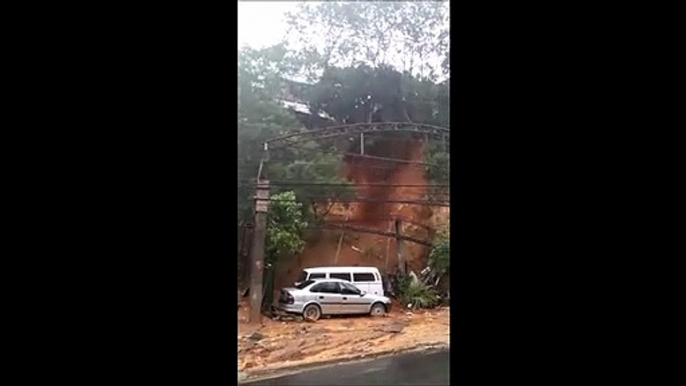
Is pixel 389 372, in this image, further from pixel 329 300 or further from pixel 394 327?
pixel 329 300

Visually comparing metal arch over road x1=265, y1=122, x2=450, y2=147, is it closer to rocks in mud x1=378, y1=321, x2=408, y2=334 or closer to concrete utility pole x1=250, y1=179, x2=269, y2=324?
concrete utility pole x1=250, y1=179, x2=269, y2=324

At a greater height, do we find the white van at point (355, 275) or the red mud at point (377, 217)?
the red mud at point (377, 217)

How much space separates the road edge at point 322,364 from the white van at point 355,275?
0.13 m

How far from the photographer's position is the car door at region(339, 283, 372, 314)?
147 centimetres

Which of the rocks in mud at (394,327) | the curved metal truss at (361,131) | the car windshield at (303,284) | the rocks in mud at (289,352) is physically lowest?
the rocks in mud at (289,352)

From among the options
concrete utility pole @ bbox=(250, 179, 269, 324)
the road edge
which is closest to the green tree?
concrete utility pole @ bbox=(250, 179, 269, 324)

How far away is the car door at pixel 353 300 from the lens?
1466 mm

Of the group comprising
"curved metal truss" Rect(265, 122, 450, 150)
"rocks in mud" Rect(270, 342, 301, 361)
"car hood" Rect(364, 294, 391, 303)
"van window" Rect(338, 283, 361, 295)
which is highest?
"curved metal truss" Rect(265, 122, 450, 150)

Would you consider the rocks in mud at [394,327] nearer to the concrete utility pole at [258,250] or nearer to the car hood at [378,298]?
the car hood at [378,298]

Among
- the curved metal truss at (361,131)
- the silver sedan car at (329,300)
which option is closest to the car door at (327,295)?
the silver sedan car at (329,300)

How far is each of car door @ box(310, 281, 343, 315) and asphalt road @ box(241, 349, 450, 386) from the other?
13 centimetres
